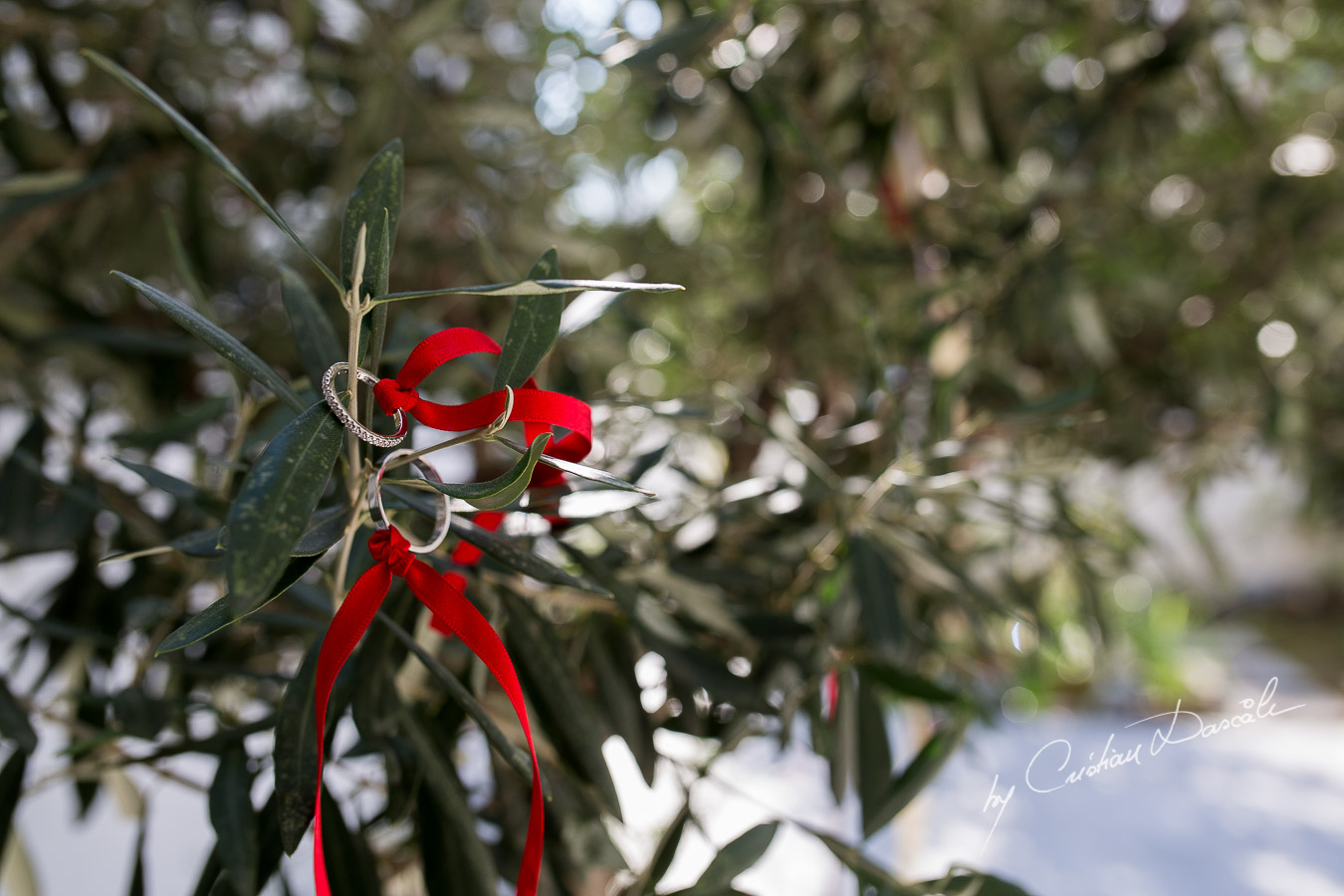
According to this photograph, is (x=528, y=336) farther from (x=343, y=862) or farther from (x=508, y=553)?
(x=343, y=862)

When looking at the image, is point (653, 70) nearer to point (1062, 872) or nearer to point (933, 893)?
point (933, 893)

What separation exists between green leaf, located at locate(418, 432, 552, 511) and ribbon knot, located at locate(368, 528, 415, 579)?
0.02 m

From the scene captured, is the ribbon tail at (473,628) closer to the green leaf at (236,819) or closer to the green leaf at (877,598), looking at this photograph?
the green leaf at (236,819)

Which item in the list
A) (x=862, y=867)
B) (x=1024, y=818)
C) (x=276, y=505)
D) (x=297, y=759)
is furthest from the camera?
(x=1024, y=818)

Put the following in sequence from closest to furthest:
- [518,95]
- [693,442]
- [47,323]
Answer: [47,323]
[693,442]
[518,95]

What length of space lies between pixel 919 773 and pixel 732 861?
0.11 m

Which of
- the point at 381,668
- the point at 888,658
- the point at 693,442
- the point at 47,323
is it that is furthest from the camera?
the point at 693,442

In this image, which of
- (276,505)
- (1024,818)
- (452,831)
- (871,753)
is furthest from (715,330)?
(276,505)

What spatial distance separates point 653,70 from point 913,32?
49 centimetres

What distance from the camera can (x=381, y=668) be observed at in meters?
0.33

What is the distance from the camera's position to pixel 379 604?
243mm

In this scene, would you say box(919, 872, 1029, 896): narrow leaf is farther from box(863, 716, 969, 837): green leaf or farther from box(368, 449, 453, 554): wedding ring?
box(368, 449, 453, 554): wedding ring

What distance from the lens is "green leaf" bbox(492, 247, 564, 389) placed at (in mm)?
262

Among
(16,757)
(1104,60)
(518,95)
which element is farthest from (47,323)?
(1104,60)
